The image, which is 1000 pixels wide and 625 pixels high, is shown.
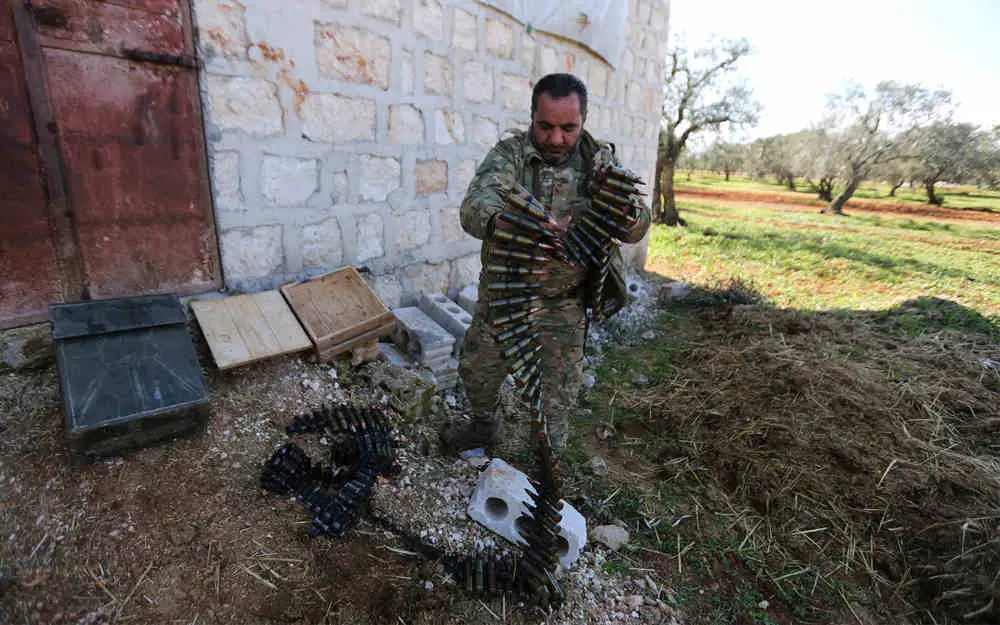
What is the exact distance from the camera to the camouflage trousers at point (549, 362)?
126 inches

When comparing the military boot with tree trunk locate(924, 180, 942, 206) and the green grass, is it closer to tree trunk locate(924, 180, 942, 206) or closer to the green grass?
the green grass

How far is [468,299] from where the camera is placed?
5.51m

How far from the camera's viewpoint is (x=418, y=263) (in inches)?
207

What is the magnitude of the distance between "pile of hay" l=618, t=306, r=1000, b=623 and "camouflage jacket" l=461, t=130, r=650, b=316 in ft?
6.20

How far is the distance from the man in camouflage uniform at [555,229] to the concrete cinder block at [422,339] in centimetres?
99

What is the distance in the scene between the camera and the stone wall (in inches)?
144

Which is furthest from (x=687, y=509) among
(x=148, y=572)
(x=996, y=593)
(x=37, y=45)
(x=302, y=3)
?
(x=37, y=45)

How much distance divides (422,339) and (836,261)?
1106 cm

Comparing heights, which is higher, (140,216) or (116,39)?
(116,39)

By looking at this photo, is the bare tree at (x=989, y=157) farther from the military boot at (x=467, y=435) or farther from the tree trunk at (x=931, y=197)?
the military boot at (x=467, y=435)

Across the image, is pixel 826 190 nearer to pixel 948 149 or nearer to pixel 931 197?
pixel 931 197

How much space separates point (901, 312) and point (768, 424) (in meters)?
5.40

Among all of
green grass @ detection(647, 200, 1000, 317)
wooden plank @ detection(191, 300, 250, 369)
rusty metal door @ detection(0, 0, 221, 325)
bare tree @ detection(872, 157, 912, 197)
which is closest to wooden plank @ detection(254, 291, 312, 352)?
wooden plank @ detection(191, 300, 250, 369)

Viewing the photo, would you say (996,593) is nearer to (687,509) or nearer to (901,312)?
(687,509)
